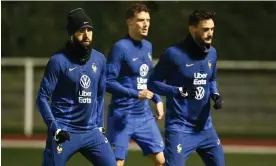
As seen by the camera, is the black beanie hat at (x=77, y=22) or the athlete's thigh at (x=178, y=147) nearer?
the black beanie hat at (x=77, y=22)

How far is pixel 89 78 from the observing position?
7.51m

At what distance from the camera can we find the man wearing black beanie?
734 centimetres

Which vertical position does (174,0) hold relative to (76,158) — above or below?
above

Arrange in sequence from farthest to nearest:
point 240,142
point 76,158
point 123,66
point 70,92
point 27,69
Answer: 1. point 27,69
2. point 240,142
3. point 76,158
4. point 123,66
5. point 70,92

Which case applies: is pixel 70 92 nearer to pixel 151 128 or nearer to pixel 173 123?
pixel 173 123

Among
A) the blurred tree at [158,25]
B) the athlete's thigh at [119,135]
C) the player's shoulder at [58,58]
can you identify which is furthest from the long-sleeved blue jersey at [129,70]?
the blurred tree at [158,25]

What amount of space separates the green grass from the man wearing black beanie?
4718 mm

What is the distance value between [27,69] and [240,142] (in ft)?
15.8

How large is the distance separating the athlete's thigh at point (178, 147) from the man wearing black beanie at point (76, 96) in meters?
0.59

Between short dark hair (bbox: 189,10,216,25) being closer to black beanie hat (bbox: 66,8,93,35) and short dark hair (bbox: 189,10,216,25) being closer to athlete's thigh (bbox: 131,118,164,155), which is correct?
black beanie hat (bbox: 66,8,93,35)

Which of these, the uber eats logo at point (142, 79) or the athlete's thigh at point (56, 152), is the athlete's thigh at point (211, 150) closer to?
the athlete's thigh at point (56, 152)

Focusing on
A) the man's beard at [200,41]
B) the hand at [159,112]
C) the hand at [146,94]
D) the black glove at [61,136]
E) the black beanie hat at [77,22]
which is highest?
the black beanie hat at [77,22]

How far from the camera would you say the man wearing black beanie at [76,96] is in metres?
7.34

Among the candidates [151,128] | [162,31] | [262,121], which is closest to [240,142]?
[262,121]
